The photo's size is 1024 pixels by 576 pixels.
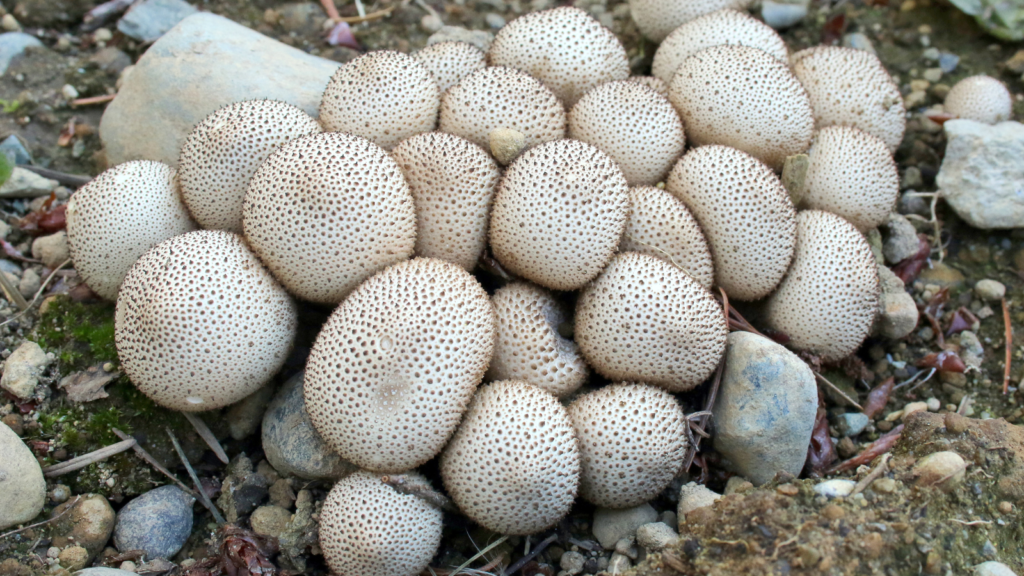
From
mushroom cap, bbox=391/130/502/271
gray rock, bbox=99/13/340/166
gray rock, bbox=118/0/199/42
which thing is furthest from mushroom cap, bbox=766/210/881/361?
gray rock, bbox=118/0/199/42

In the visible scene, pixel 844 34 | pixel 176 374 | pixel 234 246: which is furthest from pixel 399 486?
pixel 844 34

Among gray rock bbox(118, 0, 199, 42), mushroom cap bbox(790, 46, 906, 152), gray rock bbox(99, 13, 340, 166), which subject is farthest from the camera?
gray rock bbox(118, 0, 199, 42)

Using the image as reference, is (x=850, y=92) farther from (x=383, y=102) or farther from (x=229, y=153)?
(x=229, y=153)

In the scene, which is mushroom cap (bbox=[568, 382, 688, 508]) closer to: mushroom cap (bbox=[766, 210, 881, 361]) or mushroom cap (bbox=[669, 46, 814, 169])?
mushroom cap (bbox=[766, 210, 881, 361])

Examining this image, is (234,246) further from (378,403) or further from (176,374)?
(378,403)

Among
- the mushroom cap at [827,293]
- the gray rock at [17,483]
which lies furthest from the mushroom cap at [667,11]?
the gray rock at [17,483]
